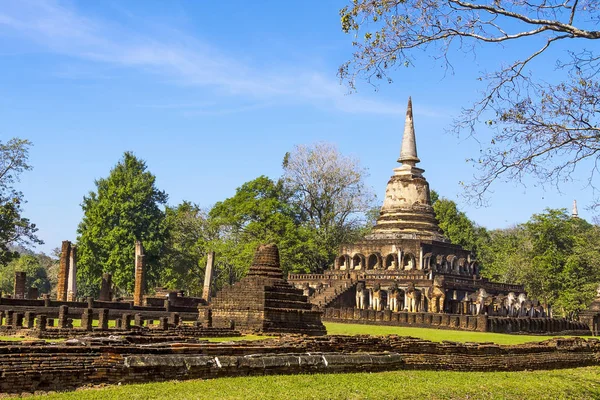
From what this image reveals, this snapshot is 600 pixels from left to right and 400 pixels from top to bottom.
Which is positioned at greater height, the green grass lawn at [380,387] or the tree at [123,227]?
the tree at [123,227]

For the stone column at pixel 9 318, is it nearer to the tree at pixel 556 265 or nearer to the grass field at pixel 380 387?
the grass field at pixel 380 387

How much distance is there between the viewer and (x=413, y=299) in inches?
1625

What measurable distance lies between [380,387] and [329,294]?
95.3 feet

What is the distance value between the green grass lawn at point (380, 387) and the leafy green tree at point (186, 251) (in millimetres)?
37624

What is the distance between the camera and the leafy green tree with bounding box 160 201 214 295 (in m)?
55.0

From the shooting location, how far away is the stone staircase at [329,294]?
4119 centimetres

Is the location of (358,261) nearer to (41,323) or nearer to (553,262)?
(553,262)

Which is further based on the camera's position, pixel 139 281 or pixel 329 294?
pixel 329 294

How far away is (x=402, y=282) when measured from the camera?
147 feet

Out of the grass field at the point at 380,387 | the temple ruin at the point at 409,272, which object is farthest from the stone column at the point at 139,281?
the grass field at the point at 380,387

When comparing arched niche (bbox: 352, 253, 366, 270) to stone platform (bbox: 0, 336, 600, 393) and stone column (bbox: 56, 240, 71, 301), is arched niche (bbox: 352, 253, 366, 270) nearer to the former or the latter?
stone column (bbox: 56, 240, 71, 301)

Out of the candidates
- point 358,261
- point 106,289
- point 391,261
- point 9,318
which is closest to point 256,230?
point 358,261

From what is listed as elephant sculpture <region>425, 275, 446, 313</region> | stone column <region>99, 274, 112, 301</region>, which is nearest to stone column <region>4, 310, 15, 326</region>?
stone column <region>99, 274, 112, 301</region>

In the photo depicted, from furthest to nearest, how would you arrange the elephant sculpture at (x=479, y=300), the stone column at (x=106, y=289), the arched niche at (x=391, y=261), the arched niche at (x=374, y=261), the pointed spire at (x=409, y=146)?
the pointed spire at (x=409, y=146) → the arched niche at (x=374, y=261) → the arched niche at (x=391, y=261) → the elephant sculpture at (x=479, y=300) → the stone column at (x=106, y=289)
